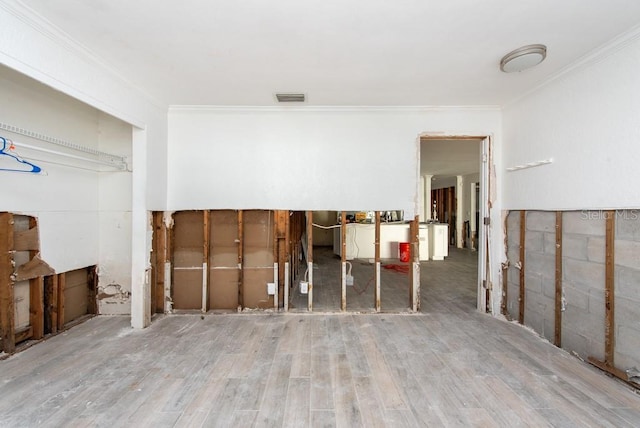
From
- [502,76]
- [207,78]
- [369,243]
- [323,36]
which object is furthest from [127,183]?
[369,243]

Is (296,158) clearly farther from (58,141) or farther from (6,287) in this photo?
(6,287)

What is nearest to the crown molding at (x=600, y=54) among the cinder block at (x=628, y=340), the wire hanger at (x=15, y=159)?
the cinder block at (x=628, y=340)

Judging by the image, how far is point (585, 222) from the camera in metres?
2.27

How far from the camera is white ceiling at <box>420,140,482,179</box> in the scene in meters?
5.13

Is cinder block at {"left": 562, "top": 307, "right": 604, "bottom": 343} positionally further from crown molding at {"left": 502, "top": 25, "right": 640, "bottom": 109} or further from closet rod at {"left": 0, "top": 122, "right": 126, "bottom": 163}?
closet rod at {"left": 0, "top": 122, "right": 126, "bottom": 163}

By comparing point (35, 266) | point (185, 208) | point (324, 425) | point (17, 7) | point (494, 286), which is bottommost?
point (324, 425)

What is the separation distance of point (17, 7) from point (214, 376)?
270 cm

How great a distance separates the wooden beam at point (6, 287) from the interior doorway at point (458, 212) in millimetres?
4035

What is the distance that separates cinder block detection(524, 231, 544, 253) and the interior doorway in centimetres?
48

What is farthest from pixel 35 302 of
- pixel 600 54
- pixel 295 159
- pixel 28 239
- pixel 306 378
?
pixel 600 54

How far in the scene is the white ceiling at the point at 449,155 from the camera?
513cm

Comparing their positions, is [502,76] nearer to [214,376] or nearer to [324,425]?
[324,425]

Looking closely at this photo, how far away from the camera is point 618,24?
1.84m

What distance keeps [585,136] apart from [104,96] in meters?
4.05
